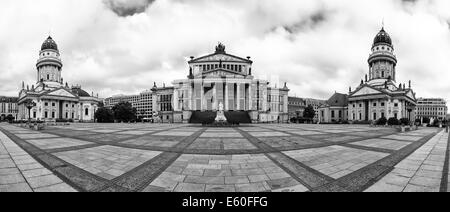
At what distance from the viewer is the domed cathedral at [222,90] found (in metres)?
65.6

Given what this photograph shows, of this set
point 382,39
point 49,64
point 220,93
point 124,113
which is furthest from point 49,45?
point 382,39

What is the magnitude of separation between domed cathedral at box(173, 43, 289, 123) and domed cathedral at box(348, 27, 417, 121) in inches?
1147

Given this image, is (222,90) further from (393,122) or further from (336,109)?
(336,109)

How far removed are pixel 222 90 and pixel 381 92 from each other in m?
52.4

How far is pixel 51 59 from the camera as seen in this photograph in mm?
83250

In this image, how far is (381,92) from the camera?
68.7 m

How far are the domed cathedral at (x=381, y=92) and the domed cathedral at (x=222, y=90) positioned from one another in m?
29.1

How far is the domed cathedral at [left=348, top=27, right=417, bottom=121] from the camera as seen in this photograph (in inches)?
2682

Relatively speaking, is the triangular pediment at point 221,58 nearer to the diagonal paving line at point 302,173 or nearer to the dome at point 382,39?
the dome at point 382,39

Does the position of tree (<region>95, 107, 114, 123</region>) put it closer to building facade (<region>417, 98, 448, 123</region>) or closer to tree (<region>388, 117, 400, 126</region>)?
tree (<region>388, 117, 400, 126</region>)

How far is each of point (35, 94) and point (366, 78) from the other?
12614 centimetres

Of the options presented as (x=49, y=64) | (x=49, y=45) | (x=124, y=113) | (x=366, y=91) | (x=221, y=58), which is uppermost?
(x=49, y=45)

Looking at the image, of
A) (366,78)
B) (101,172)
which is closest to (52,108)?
(101,172)

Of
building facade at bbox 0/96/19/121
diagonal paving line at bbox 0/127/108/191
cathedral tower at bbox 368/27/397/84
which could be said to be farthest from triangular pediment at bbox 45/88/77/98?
cathedral tower at bbox 368/27/397/84
